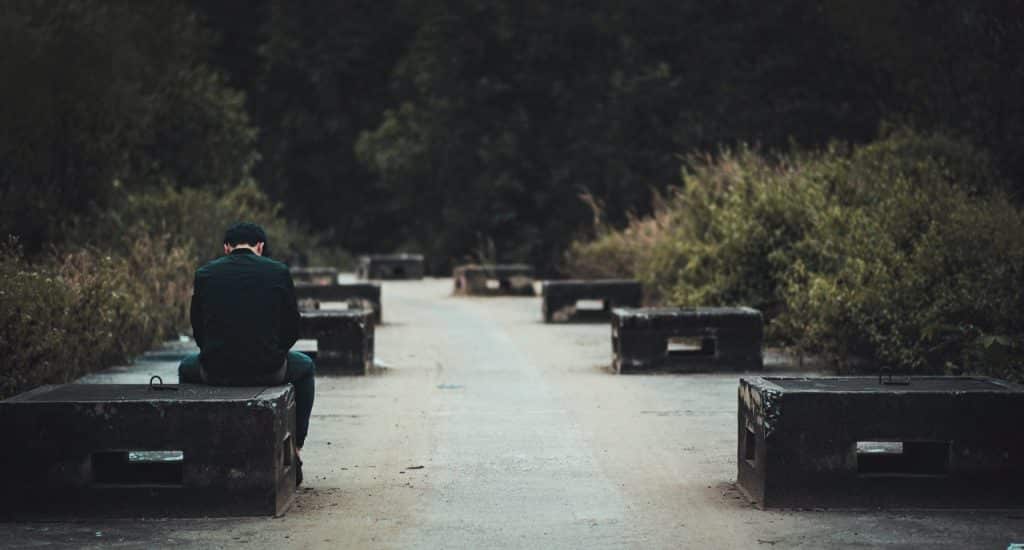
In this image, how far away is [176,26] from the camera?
128 feet

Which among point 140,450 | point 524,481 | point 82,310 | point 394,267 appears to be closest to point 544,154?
point 394,267

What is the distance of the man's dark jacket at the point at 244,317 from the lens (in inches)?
383

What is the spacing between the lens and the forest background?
16781mm

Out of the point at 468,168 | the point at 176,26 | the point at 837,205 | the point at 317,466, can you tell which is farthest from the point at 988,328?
the point at 468,168

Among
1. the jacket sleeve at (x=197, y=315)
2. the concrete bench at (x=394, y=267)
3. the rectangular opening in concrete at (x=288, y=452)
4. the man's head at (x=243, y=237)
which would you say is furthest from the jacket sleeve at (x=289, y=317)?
the concrete bench at (x=394, y=267)

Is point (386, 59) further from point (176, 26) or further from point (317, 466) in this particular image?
point (317, 466)

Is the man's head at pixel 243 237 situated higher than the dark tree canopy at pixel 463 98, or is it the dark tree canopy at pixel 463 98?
the dark tree canopy at pixel 463 98

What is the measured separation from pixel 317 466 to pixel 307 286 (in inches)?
585

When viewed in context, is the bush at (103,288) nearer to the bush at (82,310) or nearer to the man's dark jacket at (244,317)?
the bush at (82,310)

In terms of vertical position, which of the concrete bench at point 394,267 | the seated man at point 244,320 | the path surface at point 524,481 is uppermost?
the seated man at point 244,320

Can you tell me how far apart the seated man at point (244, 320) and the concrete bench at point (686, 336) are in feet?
26.3

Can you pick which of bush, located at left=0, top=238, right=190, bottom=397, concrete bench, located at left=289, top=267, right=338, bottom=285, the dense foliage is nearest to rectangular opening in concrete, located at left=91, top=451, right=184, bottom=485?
bush, located at left=0, top=238, right=190, bottom=397

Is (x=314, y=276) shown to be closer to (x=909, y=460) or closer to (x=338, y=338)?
(x=338, y=338)

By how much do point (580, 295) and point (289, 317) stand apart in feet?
54.7
